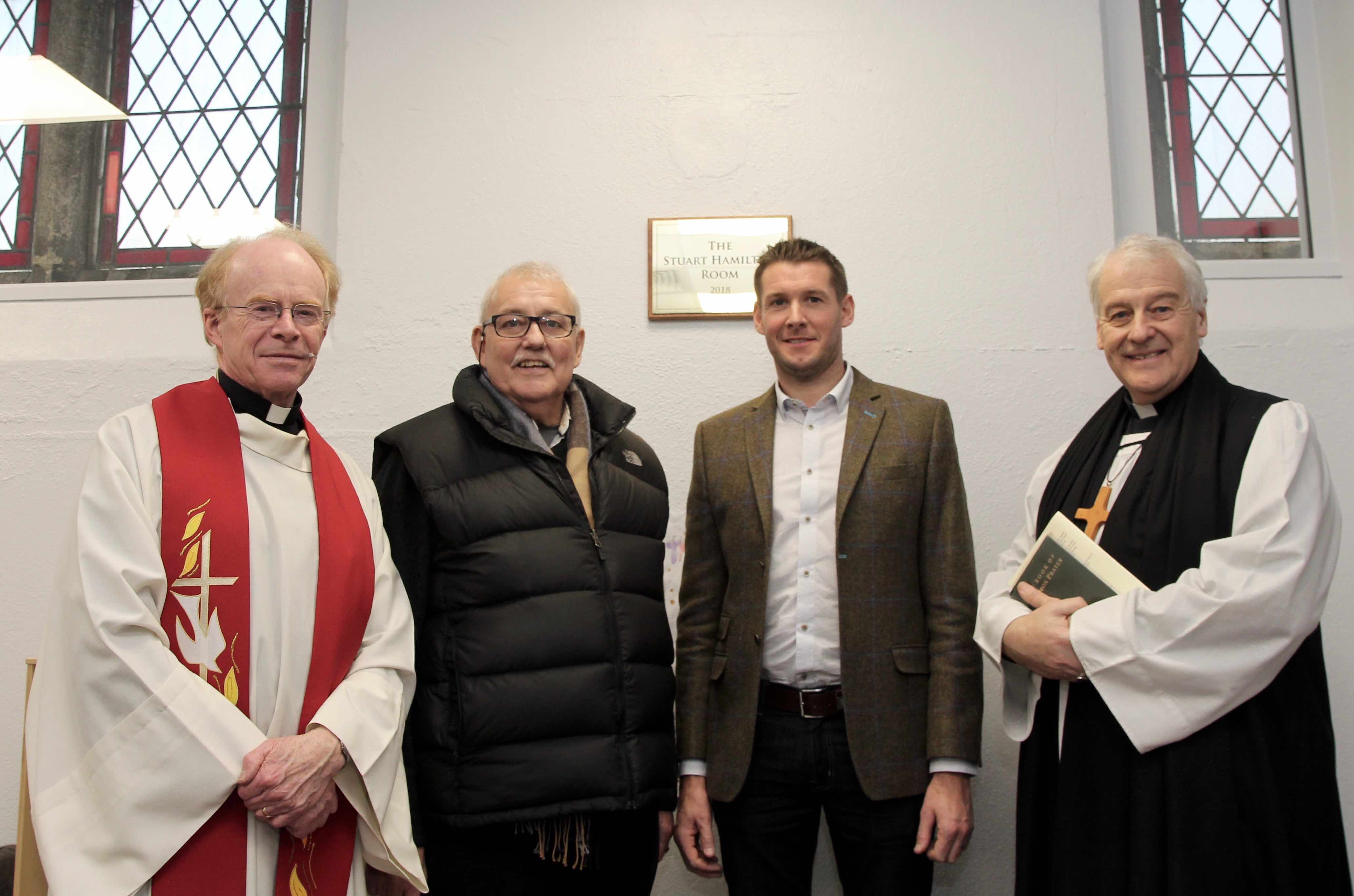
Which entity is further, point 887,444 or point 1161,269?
point 887,444

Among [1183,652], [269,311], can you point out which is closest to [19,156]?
[269,311]

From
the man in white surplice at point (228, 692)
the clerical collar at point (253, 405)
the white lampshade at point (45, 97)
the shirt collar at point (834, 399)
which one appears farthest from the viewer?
the white lampshade at point (45, 97)

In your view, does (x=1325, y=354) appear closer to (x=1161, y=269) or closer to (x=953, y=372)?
(x=953, y=372)

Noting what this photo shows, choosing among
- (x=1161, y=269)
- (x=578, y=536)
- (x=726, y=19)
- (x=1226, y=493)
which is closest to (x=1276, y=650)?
(x=1226, y=493)

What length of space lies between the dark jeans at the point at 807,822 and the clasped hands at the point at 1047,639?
37cm

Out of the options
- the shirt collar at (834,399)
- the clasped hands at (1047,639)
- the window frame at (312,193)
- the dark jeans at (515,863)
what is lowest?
the dark jeans at (515,863)

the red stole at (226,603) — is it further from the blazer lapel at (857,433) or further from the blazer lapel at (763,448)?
the blazer lapel at (857,433)

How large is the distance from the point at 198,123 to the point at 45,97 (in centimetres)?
49

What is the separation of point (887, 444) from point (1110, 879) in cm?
91

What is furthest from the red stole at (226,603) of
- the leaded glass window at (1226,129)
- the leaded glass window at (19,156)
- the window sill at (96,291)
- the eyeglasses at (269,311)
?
the leaded glass window at (1226,129)

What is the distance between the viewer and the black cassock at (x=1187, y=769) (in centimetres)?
Answer: 159

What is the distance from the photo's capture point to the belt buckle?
1.96 m

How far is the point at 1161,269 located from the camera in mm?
1892

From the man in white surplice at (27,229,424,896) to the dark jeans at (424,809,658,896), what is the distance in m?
0.10
